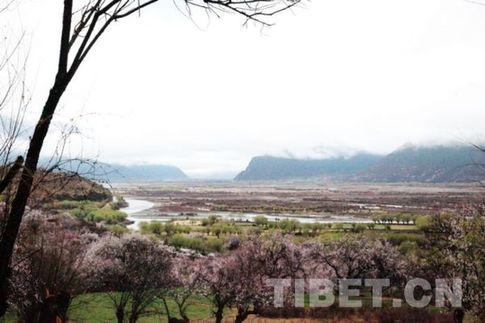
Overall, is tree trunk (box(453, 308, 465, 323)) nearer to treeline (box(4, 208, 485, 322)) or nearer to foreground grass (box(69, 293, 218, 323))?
treeline (box(4, 208, 485, 322))

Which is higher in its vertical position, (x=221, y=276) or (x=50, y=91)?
(x=50, y=91)

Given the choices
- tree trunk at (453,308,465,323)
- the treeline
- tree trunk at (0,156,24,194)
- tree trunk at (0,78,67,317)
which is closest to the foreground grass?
the treeline

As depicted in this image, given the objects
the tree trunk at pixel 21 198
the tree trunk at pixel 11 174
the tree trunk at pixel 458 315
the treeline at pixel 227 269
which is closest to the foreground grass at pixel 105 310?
the treeline at pixel 227 269

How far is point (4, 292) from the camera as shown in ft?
12.3

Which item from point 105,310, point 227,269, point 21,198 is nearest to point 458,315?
point 227,269

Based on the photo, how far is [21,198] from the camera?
12.4ft

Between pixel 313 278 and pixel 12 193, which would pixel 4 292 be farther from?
pixel 313 278

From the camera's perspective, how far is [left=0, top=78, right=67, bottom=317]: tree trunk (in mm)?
3744

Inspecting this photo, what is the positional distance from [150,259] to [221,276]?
260 inches

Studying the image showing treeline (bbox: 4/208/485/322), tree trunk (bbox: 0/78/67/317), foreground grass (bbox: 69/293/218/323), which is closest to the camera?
tree trunk (bbox: 0/78/67/317)

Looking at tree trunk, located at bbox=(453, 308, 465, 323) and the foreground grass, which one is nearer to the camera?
tree trunk, located at bbox=(453, 308, 465, 323)

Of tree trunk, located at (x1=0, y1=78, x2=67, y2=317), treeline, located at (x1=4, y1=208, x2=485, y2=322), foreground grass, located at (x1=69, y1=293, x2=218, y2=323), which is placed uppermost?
tree trunk, located at (x1=0, y1=78, x2=67, y2=317)

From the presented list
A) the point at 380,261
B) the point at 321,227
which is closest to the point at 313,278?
the point at 380,261

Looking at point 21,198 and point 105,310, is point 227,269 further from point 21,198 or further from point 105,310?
point 21,198
